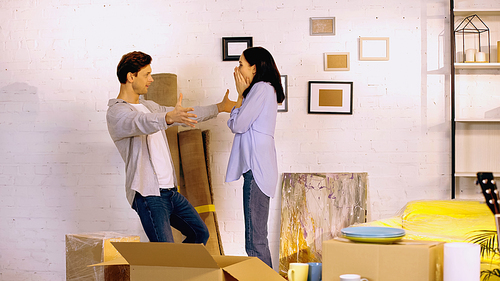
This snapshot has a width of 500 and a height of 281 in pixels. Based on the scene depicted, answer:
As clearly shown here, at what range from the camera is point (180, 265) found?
1302 millimetres

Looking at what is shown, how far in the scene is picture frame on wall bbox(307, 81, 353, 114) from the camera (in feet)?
11.5

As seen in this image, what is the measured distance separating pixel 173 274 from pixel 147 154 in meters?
1.32

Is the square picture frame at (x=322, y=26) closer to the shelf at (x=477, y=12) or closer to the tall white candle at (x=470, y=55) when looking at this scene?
the shelf at (x=477, y=12)

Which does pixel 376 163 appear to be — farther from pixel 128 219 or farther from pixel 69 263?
pixel 69 263

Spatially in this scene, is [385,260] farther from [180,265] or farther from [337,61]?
[337,61]

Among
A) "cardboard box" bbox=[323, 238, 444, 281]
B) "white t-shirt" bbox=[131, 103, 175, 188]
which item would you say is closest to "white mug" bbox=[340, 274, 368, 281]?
"cardboard box" bbox=[323, 238, 444, 281]

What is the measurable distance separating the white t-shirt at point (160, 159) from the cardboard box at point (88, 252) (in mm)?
→ 380

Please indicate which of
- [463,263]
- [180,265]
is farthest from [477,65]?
[180,265]

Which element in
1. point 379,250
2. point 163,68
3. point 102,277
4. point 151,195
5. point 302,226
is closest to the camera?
A: point 379,250

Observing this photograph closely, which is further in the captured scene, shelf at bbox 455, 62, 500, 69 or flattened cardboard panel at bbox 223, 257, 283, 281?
shelf at bbox 455, 62, 500, 69

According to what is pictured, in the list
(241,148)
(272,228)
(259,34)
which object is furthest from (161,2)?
(272,228)

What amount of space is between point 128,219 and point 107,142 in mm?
679

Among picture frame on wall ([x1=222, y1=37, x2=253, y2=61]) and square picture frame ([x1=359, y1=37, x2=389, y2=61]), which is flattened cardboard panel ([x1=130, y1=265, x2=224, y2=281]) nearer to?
Answer: picture frame on wall ([x1=222, y1=37, x2=253, y2=61])

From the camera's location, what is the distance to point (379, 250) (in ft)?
4.07
